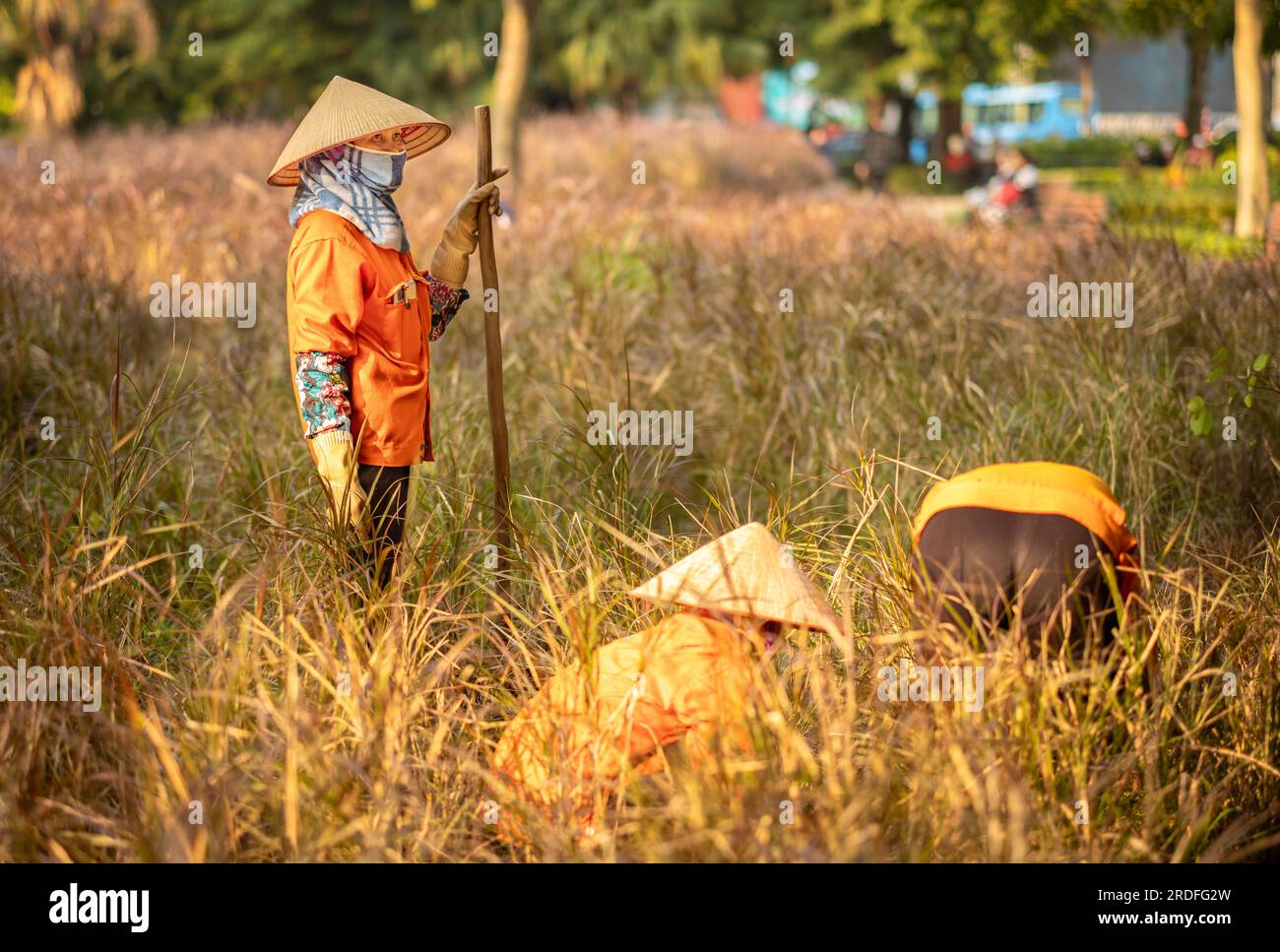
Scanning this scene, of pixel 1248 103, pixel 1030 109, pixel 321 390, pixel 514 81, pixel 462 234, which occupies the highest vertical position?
pixel 1030 109

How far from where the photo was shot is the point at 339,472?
3.90 metres

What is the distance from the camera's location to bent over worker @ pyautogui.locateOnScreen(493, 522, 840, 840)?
3.12m

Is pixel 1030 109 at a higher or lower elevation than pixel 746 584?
higher

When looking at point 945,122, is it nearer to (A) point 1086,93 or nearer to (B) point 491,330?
(A) point 1086,93

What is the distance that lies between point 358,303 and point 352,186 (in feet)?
1.11

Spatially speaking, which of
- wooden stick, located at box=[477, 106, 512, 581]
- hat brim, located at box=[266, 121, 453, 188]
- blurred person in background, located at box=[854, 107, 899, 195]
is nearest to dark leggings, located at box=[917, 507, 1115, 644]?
wooden stick, located at box=[477, 106, 512, 581]

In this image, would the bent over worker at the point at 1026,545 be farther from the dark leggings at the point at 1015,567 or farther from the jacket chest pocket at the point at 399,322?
the jacket chest pocket at the point at 399,322

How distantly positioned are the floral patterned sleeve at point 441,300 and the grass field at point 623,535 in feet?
2.16

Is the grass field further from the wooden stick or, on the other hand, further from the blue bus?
the blue bus

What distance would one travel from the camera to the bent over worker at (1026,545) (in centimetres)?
313

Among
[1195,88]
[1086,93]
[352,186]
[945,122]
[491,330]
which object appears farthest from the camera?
[1086,93]

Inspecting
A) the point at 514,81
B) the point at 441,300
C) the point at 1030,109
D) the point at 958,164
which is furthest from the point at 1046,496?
the point at 1030,109

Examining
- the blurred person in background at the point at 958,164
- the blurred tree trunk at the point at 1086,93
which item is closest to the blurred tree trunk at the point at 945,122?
the blurred person in background at the point at 958,164
